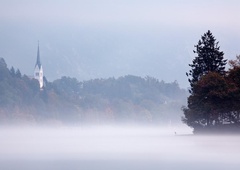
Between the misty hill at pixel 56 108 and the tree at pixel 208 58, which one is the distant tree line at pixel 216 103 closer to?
the tree at pixel 208 58

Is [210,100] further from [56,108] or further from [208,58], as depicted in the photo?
[56,108]

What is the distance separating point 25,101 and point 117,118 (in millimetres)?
32800

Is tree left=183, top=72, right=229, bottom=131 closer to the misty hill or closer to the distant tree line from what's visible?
the distant tree line

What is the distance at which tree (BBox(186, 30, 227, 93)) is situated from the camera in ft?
274

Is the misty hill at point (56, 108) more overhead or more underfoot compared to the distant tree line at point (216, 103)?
more overhead

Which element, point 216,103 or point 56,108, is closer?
point 216,103

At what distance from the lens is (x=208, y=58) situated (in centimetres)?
8388

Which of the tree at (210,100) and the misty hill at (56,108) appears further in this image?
the misty hill at (56,108)

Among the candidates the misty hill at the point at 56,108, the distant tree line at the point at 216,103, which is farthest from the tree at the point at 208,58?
the misty hill at the point at 56,108

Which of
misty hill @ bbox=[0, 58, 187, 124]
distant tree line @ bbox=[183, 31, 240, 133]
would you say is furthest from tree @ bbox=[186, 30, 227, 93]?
misty hill @ bbox=[0, 58, 187, 124]

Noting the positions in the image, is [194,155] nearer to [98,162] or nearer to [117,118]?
[98,162]

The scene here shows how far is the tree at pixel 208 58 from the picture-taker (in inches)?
3287

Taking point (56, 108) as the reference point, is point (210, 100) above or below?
below

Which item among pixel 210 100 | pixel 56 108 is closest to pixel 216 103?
pixel 210 100
